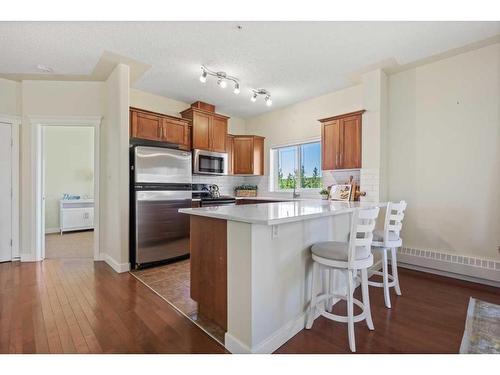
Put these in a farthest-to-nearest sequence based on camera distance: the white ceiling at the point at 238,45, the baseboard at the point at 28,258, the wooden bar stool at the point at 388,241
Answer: the baseboard at the point at 28,258
the white ceiling at the point at 238,45
the wooden bar stool at the point at 388,241

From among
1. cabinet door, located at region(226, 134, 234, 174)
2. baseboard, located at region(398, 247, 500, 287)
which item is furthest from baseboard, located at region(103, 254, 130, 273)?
baseboard, located at region(398, 247, 500, 287)

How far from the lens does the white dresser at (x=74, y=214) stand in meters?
5.94

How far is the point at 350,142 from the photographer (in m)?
3.84

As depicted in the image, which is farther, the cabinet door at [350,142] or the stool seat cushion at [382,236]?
the cabinet door at [350,142]

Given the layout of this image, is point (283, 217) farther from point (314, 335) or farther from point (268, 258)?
point (314, 335)

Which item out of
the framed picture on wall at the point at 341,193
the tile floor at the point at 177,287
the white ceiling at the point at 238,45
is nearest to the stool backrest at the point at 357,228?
the tile floor at the point at 177,287

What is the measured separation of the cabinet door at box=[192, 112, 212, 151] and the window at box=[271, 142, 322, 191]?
5.15ft

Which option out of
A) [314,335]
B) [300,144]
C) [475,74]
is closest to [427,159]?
[475,74]

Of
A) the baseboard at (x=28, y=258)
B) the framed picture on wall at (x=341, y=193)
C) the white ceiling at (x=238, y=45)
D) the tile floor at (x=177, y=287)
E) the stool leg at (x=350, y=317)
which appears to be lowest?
the tile floor at (x=177, y=287)

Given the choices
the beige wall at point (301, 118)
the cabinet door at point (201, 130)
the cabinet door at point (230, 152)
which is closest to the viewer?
the beige wall at point (301, 118)

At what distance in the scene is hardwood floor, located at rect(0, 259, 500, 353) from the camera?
1.76 m

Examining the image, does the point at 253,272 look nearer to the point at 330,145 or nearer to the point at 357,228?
the point at 357,228

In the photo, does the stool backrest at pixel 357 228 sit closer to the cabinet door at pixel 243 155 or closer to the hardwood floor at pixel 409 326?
→ the hardwood floor at pixel 409 326

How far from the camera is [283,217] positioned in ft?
5.16
